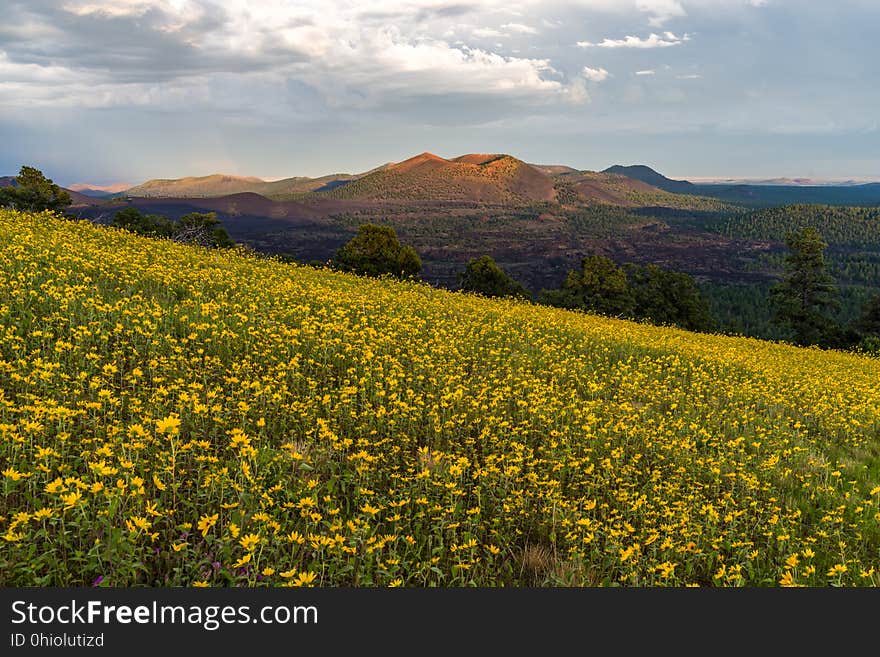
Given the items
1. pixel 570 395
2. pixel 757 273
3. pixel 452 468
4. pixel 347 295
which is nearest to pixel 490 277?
pixel 347 295

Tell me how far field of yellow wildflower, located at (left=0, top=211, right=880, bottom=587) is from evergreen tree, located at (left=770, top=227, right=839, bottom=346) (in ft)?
158

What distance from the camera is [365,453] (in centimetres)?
538

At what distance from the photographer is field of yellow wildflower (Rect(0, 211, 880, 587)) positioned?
4406 millimetres

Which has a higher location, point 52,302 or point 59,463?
point 52,302

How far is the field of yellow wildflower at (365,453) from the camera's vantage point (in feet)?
14.5

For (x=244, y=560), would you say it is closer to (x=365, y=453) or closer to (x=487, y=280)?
(x=365, y=453)

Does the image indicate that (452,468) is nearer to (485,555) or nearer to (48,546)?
(485,555)

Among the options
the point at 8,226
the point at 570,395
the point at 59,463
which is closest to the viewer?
A: the point at 59,463

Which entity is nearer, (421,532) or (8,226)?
(421,532)

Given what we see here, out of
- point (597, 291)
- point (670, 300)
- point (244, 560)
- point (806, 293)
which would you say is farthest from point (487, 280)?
point (244, 560)

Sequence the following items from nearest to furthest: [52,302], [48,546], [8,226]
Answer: [48,546], [52,302], [8,226]

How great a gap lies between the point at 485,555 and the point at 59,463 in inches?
157

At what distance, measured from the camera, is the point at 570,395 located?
9328 mm

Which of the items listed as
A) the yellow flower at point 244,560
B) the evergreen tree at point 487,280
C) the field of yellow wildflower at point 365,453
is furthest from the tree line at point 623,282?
the yellow flower at point 244,560
